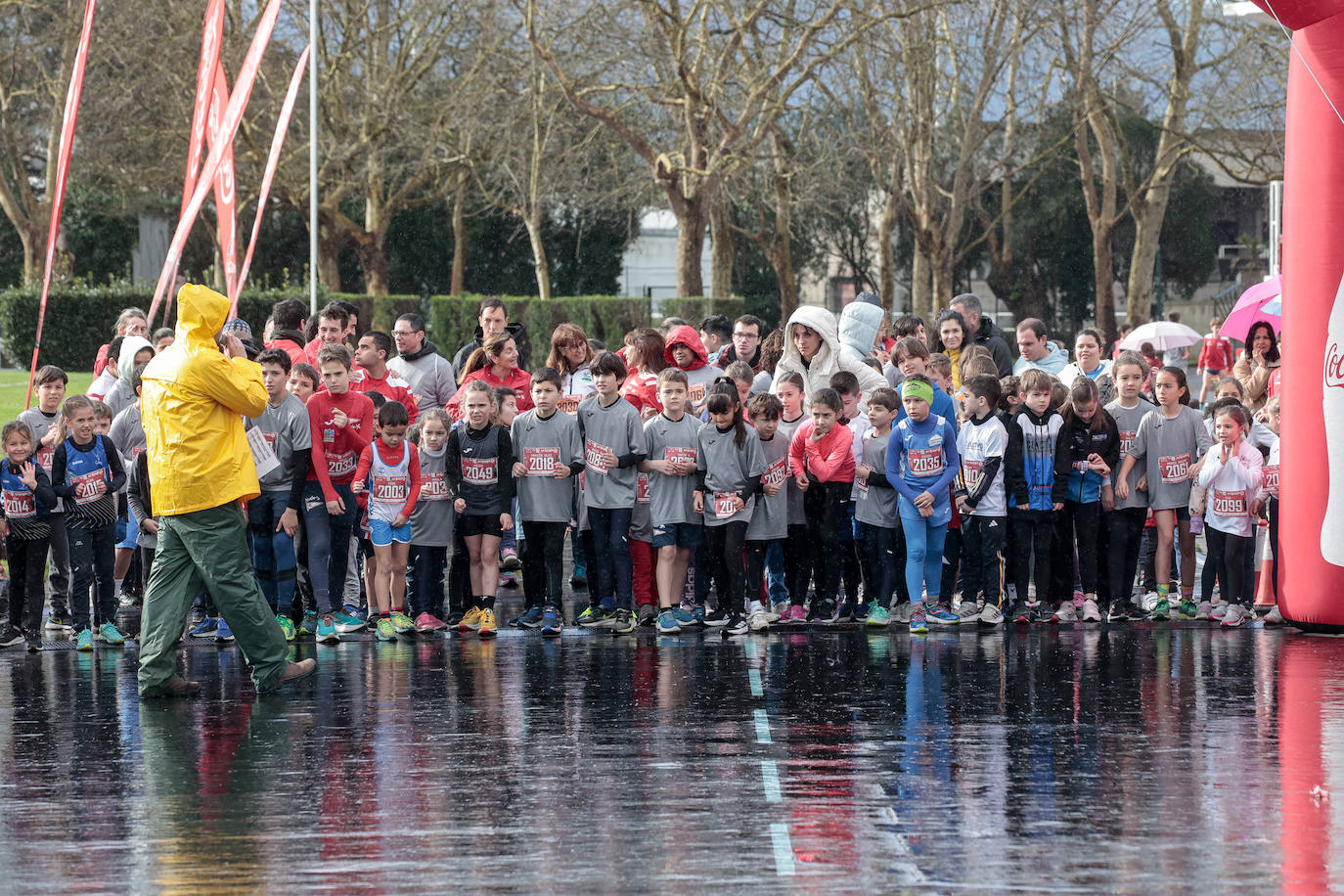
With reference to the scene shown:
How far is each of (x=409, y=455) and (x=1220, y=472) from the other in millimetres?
5037

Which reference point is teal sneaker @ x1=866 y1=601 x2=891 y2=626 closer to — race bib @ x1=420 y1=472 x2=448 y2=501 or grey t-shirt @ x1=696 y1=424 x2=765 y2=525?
grey t-shirt @ x1=696 y1=424 x2=765 y2=525

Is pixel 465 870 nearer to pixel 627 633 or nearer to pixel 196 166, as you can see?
pixel 627 633

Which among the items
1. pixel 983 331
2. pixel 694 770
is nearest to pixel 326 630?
pixel 694 770

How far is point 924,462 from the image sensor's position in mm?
10430

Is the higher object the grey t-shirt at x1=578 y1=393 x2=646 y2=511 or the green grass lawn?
the green grass lawn

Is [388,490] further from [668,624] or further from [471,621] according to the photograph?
[668,624]

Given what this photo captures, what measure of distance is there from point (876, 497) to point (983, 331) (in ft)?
9.69

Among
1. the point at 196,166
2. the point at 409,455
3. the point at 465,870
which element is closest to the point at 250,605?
the point at 409,455

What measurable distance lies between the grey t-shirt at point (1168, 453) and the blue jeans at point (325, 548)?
5018 mm

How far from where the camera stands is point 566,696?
817 cm

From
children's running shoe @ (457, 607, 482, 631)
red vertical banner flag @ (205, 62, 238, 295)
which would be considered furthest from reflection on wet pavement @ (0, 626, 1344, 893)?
red vertical banner flag @ (205, 62, 238, 295)

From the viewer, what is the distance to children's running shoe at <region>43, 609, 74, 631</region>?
10.3 metres

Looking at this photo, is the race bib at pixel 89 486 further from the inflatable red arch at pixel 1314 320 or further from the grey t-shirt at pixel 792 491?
the inflatable red arch at pixel 1314 320

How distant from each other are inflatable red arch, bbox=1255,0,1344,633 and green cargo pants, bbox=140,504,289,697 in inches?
230
